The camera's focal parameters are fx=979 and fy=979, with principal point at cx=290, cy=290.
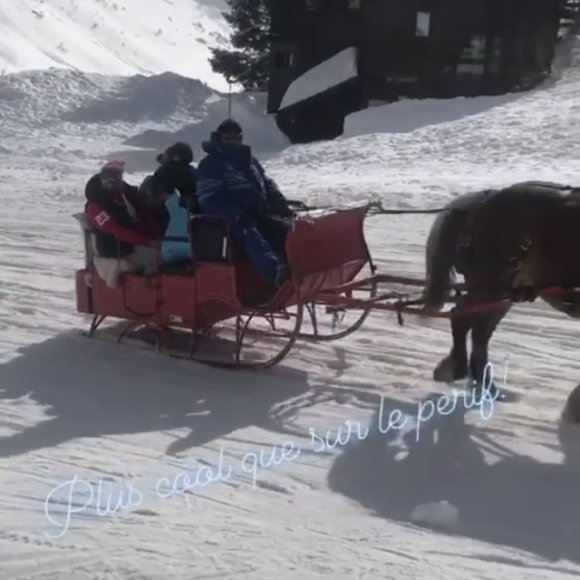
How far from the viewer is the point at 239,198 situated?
6477mm

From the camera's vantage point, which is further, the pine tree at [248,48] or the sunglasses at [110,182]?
the pine tree at [248,48]

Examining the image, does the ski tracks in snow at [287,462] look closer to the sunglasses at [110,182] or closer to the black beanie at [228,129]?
the sunglasses at [110,182]

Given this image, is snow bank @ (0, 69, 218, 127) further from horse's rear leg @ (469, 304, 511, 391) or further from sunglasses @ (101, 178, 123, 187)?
horse's rear leg @ (469, 304, 511, 391)

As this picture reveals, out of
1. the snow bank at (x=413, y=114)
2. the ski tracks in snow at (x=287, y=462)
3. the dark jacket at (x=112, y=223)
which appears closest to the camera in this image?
the ski tracks in snow at (x=287, y=462)

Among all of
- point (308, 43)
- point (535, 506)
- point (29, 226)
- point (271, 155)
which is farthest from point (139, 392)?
point (308, 43)

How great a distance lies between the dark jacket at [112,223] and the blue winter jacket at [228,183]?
2.02 ft

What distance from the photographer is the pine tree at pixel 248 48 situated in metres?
26.4

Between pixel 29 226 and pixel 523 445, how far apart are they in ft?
25.3

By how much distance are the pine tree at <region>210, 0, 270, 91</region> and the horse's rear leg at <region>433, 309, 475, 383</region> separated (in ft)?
69.0

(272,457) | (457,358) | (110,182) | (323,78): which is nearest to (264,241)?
(110,182)

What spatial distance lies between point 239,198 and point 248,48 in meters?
21.4

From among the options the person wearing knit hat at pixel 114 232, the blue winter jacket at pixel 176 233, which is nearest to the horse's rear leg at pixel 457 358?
the blue winter jacket at pixel 176 233

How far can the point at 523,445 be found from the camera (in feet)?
16.6

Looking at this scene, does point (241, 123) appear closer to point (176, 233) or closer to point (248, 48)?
point (248, 48)
